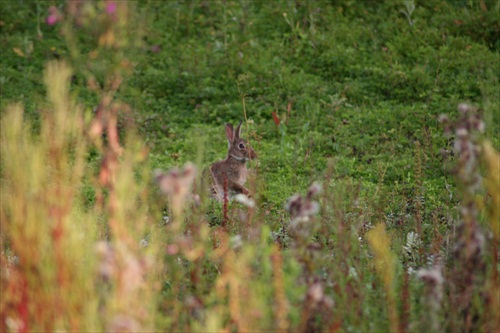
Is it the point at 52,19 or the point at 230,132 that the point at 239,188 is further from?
the point at 52,19

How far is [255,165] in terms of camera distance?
928 cm

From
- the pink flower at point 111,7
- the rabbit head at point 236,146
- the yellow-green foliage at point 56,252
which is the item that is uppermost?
the pink flower at point 111,7

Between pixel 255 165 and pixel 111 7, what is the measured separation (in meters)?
4.97

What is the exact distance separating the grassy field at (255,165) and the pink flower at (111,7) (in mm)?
33

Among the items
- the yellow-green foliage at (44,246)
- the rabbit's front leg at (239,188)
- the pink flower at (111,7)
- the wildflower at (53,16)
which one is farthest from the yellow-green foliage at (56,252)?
the wildflower at (53,16)

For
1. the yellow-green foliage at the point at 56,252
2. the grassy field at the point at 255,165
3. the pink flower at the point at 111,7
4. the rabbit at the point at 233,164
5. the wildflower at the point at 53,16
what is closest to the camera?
the yellow-green foliage at the point at 56,252

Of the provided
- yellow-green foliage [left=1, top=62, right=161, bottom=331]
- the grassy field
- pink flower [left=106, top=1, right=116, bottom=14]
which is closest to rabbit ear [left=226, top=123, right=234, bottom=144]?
the grassy field

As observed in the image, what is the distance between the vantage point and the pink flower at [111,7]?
41.5 feet

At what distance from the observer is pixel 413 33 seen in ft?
42.7

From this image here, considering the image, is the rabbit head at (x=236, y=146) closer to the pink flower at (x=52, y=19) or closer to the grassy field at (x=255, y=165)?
the grassy field at (x=255, y=165)

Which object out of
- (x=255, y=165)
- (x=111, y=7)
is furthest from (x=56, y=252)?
(x=111, y=7)

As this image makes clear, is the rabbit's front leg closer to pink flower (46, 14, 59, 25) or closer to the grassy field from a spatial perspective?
the grassy field

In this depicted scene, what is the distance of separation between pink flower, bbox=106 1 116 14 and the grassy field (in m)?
0.03

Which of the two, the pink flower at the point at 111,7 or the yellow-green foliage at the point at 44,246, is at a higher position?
the pink flower at the point at 111,7
